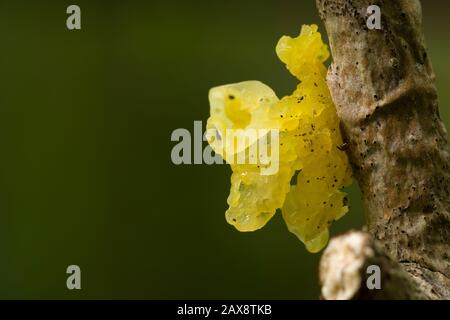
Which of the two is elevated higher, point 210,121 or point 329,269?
point 210,121

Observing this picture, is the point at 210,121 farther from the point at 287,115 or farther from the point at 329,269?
the point at 329,269

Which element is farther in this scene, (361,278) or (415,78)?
(415,78)
